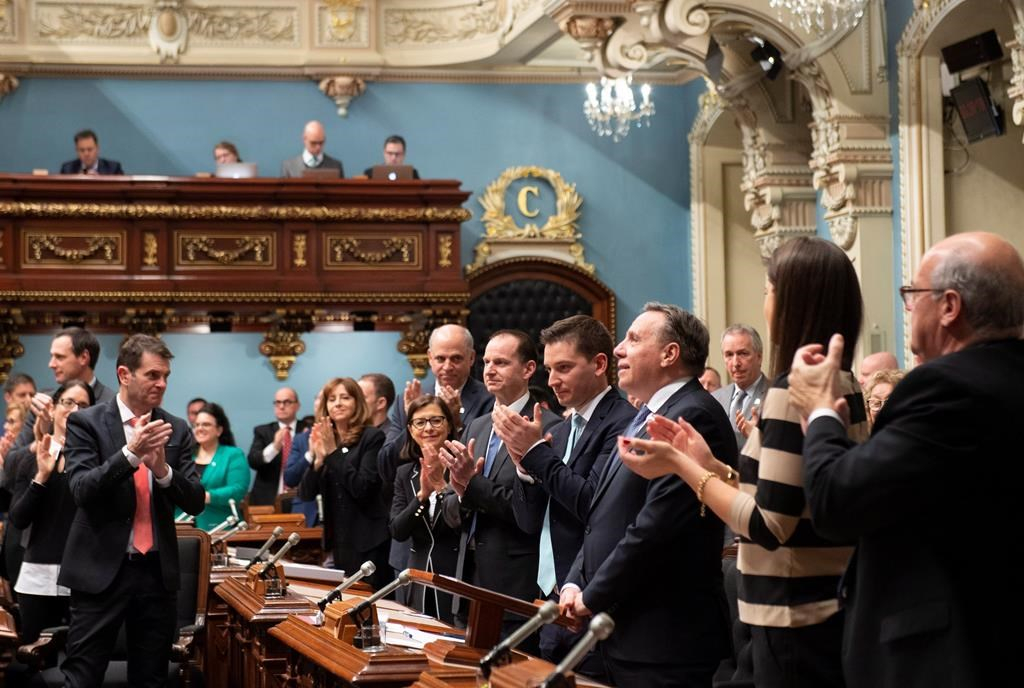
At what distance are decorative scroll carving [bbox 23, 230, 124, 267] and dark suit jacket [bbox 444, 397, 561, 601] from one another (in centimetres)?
705

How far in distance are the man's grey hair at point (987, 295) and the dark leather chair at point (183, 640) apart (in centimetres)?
368

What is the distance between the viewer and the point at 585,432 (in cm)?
424

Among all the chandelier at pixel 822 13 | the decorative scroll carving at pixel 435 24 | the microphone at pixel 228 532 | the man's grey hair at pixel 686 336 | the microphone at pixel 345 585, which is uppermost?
the decorative scroll carving at pixel 435 24

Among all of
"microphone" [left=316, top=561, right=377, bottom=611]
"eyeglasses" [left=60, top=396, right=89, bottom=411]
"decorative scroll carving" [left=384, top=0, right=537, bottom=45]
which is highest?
"decorative scroll carving" [left=384, top=0, right=537, bottom=45]

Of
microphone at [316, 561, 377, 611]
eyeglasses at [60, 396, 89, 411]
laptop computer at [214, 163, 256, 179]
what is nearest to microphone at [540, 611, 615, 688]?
microphone at [316, 561, 377, 611]

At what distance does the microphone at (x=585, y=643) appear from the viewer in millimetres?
2463

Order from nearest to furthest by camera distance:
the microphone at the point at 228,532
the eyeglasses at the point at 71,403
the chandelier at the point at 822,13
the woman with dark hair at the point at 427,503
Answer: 1. the woman with dark hair at the point at 427,503
2. the eyeglasses at the point at 71,403
3. the microphone at the point at 228,532
4. the chandelier at the point at 822,13

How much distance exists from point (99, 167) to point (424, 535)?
7.03 meters

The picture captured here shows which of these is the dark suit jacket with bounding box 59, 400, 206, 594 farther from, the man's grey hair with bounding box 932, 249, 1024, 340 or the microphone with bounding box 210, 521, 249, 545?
the man's grey hair with bounding box 932, 249, 1024, 340

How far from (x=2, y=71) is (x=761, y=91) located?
6.37m

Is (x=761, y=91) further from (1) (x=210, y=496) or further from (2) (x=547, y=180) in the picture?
(1) (x=210, y=496)

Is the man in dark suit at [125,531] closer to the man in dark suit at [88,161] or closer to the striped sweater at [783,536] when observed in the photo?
the striped sweater at [783,536]

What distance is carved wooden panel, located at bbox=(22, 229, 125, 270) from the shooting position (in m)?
11.0

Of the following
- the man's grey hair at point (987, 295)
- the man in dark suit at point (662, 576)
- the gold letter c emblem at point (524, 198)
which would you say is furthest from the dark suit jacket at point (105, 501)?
the gold letter c emblem at point (524, 198)
